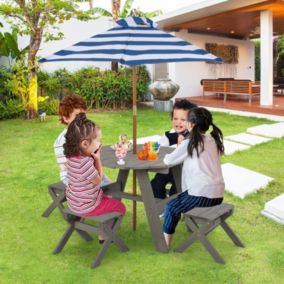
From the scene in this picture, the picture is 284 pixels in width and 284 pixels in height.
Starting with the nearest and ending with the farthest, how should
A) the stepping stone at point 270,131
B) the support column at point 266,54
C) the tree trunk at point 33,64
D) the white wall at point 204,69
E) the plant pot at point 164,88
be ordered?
the stepping stone at point 270,131 → the tree trunk at point 33,64 → the support column at point 266,54 → the plant pot at point 164,88 → the white wall at point 204,69

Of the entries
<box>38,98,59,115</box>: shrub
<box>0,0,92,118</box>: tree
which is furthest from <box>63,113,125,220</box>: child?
<box>38,98,59,115</box>: shrub

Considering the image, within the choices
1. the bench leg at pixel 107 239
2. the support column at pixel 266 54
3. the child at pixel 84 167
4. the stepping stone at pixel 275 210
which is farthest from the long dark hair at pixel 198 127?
the support column at pixel 266 54

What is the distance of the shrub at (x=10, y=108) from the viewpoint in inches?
499

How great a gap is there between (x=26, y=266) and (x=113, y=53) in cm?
192

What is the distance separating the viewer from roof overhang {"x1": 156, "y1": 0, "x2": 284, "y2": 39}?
11.9 meters

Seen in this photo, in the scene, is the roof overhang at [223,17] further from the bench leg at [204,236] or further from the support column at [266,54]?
the bench leg at [204,236]

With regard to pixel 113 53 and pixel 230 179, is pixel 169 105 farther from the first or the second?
pixel 113 53

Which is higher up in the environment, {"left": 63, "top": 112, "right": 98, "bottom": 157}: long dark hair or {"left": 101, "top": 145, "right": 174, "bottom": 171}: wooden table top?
{"left": 63, "top": 112, "right": 98, "bottom": 157}: long dark hair

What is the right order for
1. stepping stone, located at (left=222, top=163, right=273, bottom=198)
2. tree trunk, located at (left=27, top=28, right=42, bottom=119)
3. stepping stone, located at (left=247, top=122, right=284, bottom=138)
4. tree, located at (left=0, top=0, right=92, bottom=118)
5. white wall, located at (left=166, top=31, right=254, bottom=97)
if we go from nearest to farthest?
stepping stone, located at (left=222, top=163, right=273, bottom=198), stepping stone, located at (left=247, top=122, right=284, bottom=138), tree, located at (left=0, top=0, right=92, bottom=118), tree trunk, located at (left=27, top=28, right=42, bottom=119), white wall, located at (left=166, top=31, right=254, bottom=97)

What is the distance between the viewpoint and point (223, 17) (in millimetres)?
13789

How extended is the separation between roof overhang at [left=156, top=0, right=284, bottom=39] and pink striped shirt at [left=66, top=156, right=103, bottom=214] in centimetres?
959

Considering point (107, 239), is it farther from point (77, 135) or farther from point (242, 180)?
point (242, 180)

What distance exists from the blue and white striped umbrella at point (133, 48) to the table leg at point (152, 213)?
1.01 m

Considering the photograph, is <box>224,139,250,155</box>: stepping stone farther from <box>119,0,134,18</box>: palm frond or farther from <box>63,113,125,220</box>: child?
<box>119,0,134,18</box>: palm frond
